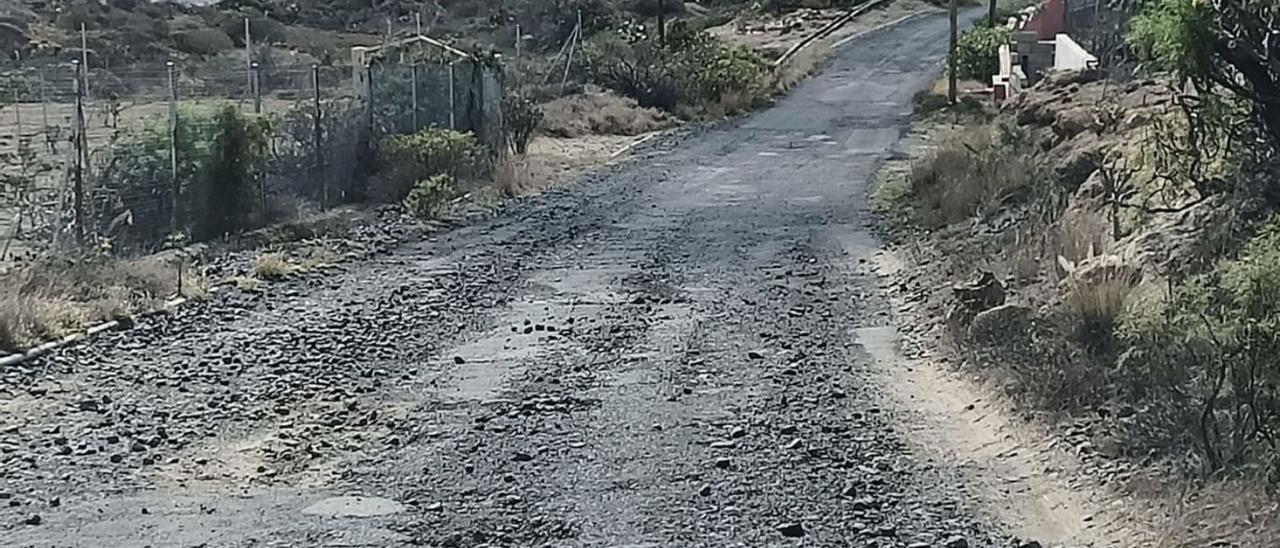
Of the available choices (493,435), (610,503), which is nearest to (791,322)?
(493,435)

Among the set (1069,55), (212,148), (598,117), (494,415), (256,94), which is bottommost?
(598,117)

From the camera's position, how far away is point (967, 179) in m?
19.4

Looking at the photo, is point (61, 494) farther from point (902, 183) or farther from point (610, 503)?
point (902, 183)

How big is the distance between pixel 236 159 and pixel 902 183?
978 cm

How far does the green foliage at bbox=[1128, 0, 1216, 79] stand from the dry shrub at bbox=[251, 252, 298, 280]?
7464 millimetres

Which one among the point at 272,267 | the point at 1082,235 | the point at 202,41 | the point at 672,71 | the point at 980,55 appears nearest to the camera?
the point at 1082,235

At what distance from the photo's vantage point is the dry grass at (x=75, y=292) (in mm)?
11562

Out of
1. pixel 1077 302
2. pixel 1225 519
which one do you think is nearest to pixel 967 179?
pixel 1077 302

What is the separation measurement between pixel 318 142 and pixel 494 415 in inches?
419

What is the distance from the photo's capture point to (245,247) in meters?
16.7

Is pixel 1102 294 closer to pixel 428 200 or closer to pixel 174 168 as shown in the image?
pixel 174 168

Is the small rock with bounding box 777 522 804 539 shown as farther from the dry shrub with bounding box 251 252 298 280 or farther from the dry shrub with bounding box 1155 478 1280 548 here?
the dry shrub with bounding box 251 252 298 280

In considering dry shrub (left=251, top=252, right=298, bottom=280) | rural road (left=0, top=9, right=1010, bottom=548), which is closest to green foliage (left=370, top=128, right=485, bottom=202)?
rural road (left=0, top=9, right=1010, bottom=548)

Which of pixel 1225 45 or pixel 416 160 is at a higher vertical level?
pixel 1225 45
